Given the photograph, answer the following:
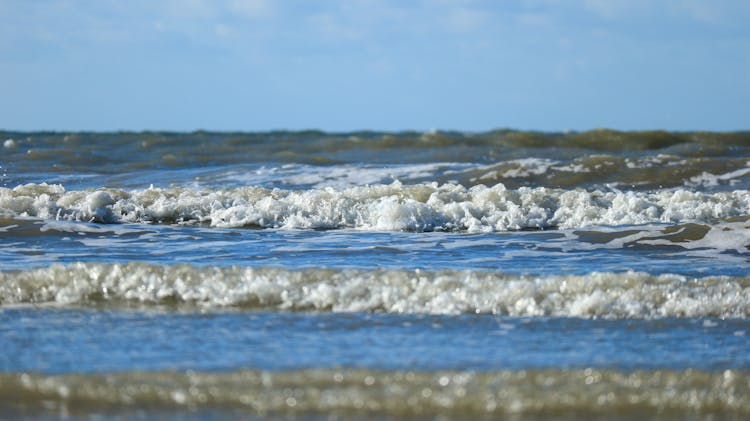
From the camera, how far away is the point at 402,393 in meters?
3.35

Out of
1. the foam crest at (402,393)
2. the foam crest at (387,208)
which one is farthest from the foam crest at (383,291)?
the foam crest at (387,208)

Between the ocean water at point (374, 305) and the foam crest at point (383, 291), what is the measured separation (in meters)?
0.01

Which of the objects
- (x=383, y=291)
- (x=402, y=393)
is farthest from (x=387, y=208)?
(x=402, y=393)

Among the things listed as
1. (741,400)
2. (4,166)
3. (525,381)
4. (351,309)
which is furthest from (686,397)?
(4,166)

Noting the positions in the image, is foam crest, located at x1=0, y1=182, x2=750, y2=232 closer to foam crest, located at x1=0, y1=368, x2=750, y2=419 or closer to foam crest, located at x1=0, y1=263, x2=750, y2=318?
foam crest, located at x1=0, y1=263, x2=750, y2=318

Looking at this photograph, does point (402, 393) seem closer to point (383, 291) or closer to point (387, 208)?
point (383, 291)

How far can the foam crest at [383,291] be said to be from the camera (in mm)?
4691

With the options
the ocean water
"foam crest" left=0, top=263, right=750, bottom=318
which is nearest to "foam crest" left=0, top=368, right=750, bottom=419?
the ocean water

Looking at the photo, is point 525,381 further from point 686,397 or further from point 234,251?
point 234,251

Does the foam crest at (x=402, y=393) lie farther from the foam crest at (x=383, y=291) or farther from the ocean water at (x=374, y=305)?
the foam crest at (x=383, y=291)

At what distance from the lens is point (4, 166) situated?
15039 mm

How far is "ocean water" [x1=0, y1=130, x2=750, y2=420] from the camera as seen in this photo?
337 centimetres

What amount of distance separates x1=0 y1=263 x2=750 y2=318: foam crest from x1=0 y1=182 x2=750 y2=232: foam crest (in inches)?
121

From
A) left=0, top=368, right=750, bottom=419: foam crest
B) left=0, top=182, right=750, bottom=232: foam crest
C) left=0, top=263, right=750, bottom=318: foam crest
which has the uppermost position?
left=0, top=182, right=750, bottom=232: foam crest
